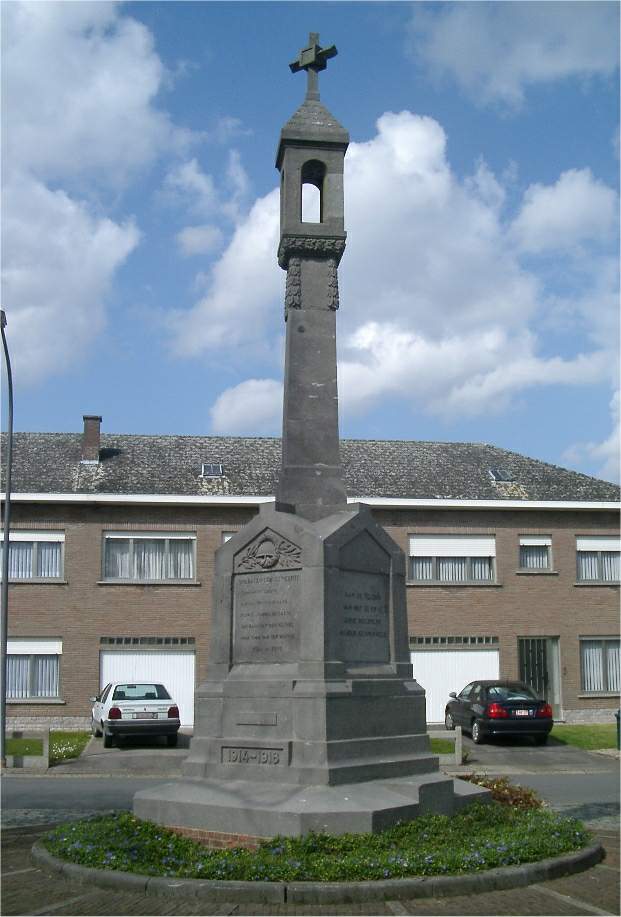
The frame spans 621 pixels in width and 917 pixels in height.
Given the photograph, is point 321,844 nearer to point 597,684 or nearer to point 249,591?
point 249,591

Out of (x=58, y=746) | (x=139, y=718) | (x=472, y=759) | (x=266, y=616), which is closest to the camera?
(x=266, y=616)

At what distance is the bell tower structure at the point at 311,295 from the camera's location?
11.5 metres

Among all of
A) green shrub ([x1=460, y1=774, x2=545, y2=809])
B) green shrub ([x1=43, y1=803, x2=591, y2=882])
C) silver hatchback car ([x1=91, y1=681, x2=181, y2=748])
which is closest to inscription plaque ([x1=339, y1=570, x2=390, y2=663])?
green shrub ([x1=43, y1=803, x2=591, y2=882])

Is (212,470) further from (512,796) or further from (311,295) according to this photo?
(512,796)

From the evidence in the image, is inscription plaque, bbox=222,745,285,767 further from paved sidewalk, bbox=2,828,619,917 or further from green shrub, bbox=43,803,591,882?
paved sidewalk, bbox=2,828,619,917

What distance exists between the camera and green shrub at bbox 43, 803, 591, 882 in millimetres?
7922

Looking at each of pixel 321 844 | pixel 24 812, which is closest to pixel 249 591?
pixel 321 844

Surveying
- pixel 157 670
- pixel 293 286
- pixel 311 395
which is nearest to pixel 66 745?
pixel 157 670

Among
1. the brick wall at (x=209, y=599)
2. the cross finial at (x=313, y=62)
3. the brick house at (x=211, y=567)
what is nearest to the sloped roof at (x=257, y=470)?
the brick house at (x=211, y=567)

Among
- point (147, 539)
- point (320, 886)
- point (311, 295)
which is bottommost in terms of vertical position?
point (320, 886)

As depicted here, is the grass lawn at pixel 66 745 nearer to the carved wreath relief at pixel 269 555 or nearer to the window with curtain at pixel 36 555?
the window with curtain at pixel 36 555

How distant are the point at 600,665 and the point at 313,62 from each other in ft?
74.2

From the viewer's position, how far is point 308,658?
400 inches

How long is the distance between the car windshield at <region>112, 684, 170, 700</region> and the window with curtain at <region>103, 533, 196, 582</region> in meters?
5.24
